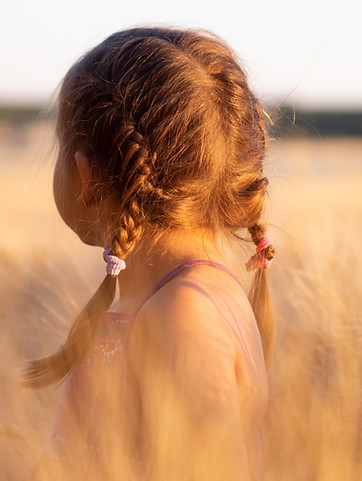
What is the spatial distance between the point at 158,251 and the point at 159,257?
1cm

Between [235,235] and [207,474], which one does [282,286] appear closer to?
[235,235]

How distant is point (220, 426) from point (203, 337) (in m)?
0.13

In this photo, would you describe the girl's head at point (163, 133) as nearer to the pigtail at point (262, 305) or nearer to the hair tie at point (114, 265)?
the hair tie at point (114, 265)

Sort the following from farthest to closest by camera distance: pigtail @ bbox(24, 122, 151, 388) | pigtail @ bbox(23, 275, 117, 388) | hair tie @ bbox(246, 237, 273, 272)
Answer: hair tie @ bbox(246, 237, 273, 272)
pigtail @ bbox(23, 275, 117, 388)
pigtail @ bbox(24, 122, 151, 388)

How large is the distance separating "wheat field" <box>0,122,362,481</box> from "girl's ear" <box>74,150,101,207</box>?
24 cm

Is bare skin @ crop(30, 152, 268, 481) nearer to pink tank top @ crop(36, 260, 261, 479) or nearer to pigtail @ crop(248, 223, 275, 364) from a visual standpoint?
pink tank top @ crop(36, 260, 261, 479)

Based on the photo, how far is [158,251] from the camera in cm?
117

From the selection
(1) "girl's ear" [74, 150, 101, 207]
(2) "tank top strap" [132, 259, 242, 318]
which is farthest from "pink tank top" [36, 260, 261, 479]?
(1) "girl's ear" [74, 150, 101, 207]

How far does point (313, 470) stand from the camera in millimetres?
1025

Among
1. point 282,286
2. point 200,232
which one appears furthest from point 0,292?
point 200,232

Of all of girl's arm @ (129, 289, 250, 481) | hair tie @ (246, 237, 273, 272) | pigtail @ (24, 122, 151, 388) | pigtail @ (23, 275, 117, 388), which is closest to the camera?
A: girl's arm @ (129, 289, 250, 481)

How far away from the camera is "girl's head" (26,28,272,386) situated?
112 centimetres

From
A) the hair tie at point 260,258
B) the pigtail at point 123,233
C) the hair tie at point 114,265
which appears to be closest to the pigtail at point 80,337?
the pigtail at point 123,233

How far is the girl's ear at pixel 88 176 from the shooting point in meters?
1.19
